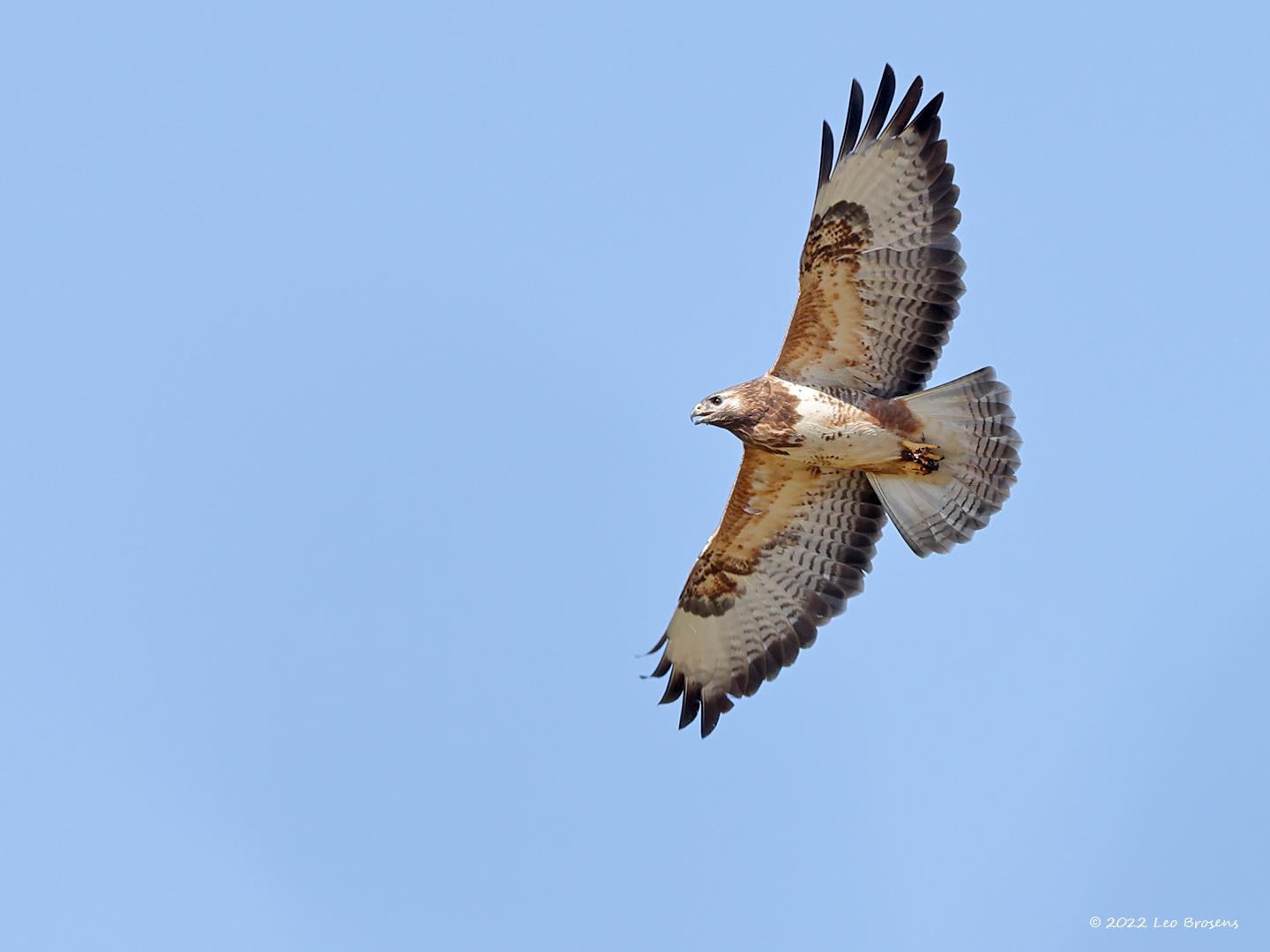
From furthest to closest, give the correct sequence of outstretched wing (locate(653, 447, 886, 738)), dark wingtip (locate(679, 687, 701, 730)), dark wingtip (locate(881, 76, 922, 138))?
1. dark wingtip (locate(679, 687, 701, 730))
2. outstretched wing (locate(653, 447, 886, 738))
3. dark wingtip (locate(881, 76, 922, 138))

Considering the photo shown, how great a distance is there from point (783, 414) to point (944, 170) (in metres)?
1.95

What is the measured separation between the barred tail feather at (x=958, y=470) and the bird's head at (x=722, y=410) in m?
1.14

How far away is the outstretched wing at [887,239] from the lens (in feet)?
39.7

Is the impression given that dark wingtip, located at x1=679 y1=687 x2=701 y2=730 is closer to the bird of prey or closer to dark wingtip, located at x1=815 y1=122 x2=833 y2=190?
the bird of prey

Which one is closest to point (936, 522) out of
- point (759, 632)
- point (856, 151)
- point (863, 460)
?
point (863, 460)

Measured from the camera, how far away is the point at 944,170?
39.6 feet

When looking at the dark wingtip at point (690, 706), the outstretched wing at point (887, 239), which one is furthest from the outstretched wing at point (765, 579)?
the outstretched wing at point (887, 239)

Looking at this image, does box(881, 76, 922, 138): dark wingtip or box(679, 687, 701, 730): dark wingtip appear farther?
box(679, 687, 701, 730): dark wingtip

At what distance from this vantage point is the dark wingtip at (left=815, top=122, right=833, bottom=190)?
1212cm

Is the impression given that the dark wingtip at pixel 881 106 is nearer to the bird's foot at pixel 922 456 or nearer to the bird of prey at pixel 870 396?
the bird of prey at pixel 870 396

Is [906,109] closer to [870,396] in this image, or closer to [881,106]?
[881,106]

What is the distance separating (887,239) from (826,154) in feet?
2.31

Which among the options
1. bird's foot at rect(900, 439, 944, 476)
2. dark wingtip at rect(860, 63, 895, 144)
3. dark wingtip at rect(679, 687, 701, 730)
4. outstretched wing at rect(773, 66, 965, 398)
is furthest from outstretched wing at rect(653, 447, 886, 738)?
dark wingtip at rect(860, 63, 895, 144)

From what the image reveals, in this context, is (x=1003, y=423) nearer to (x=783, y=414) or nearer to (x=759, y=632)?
(x=783, y=414)
